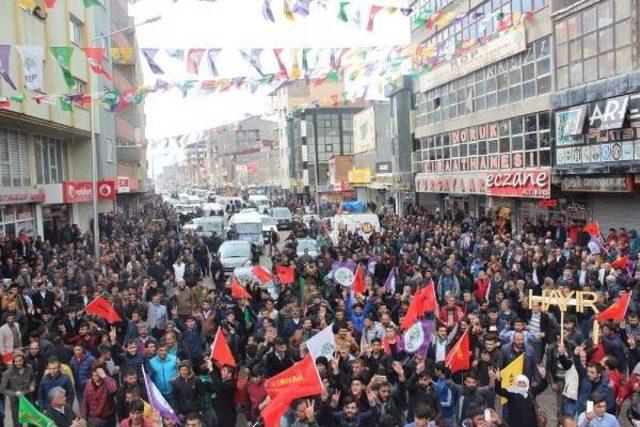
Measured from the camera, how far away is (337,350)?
932 cm

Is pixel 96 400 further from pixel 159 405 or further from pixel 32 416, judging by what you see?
pixel 159 405

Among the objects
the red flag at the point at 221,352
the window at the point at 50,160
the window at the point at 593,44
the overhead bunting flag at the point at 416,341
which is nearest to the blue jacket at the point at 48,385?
the red flag at the point at 221,352

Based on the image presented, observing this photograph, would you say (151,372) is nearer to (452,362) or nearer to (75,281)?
(452,362)

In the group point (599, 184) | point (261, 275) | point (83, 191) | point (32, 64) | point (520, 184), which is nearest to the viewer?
point (261, 275)

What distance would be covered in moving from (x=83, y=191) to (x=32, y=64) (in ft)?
37.5

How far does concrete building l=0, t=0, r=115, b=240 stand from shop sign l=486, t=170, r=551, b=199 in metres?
15.4

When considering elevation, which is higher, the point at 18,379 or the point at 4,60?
the point at 4,60

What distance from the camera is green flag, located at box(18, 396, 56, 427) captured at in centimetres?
738

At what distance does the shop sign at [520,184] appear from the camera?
25875mm

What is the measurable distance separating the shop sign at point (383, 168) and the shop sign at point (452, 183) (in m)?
7.47

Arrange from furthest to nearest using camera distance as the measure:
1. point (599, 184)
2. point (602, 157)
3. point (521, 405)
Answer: point (599, 184) < point (602, 157) < point (521, 405)

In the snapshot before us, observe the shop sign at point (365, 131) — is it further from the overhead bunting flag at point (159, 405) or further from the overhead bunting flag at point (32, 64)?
the overhead bunting flag at point (159, 405)

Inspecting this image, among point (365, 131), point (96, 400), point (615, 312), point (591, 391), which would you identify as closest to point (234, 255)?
point (615, 312)

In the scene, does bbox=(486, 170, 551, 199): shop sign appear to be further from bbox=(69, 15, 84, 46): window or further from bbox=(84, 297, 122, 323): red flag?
bbox=(69, 15, 84, 46): window
